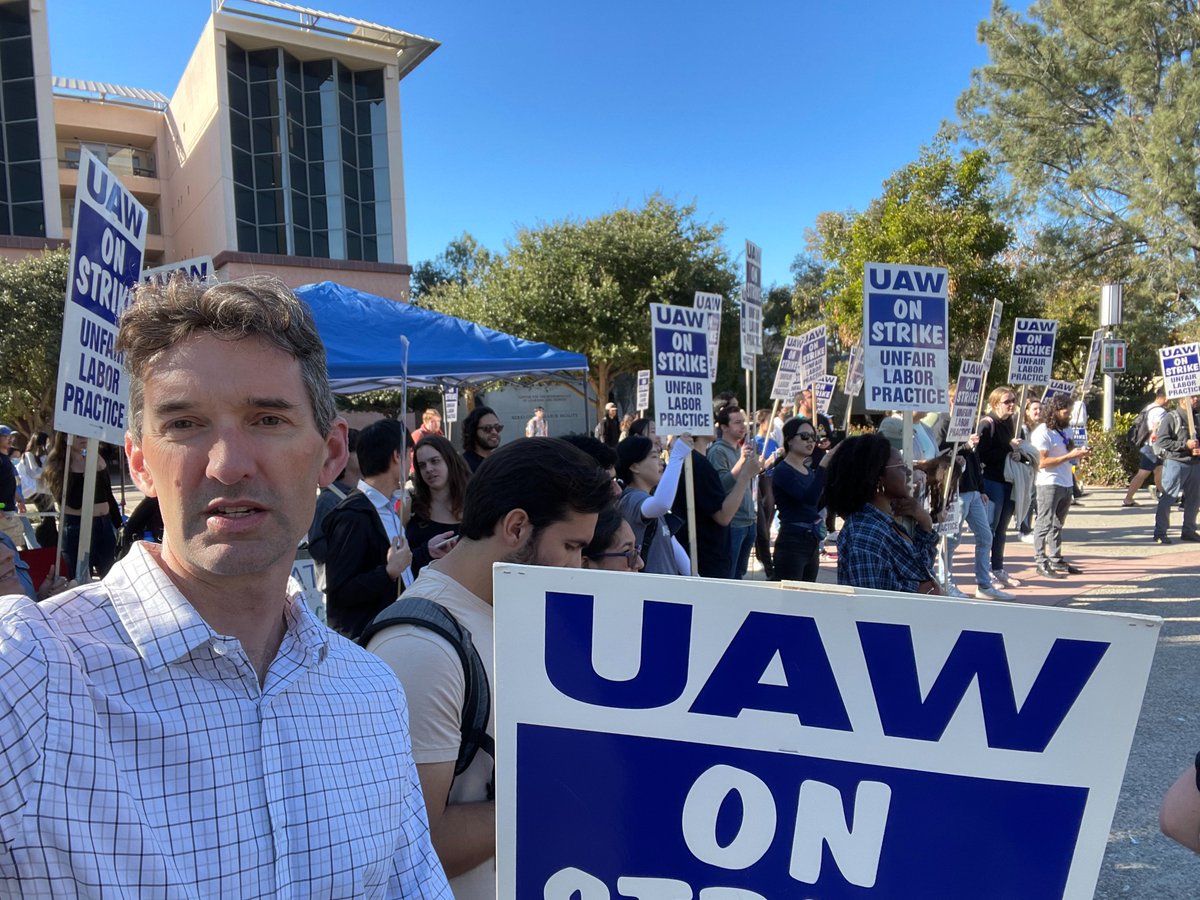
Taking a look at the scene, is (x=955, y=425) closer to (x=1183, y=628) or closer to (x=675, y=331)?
(x=1183, y=628)

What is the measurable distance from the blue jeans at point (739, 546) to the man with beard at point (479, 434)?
2018 mm

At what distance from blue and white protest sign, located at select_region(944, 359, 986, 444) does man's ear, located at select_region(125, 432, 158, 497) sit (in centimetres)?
810

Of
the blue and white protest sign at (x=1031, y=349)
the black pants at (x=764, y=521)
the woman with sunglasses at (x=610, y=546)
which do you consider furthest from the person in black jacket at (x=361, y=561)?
the blue and white protest sign at (x=1031, y=349)

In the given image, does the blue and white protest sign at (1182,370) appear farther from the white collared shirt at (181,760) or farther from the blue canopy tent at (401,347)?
the white collared shirt at (181,760)

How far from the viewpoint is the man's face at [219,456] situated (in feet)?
3.94

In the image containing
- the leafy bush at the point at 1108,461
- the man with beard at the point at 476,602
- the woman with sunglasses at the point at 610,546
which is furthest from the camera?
the leafy bush at the point at 1108,461

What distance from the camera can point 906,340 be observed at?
20.0 feet

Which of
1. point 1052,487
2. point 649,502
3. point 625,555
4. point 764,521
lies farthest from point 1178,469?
point 625,555

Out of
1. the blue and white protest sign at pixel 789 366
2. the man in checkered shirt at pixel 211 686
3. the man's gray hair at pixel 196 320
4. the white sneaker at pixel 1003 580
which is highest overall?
the blue and white protest sign at pixel 789 366

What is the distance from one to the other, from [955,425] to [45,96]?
29332 millimetres

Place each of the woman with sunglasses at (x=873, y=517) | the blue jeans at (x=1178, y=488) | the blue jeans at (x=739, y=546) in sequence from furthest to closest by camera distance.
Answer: the blue jeans at (x=1178, y=488) → the blue jeans at (x=739, y=546) → the woman with sunglasses at (x=873, y=517)

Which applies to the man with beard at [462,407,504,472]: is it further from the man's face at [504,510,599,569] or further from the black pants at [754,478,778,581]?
the man's face at [504,510,599,569]

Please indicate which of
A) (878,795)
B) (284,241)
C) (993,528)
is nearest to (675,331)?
(993,528)

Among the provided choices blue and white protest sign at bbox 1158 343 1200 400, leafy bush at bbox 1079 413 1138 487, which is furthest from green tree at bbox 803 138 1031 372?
blue and white protest sign at bbox 1158 343 1200 400
